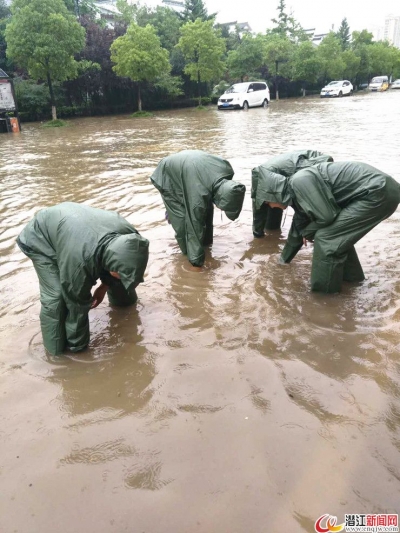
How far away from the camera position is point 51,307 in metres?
2.89

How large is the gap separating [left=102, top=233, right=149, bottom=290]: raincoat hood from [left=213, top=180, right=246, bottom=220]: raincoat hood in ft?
4.81

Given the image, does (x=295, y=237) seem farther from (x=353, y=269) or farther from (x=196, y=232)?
(x=196, y=232)

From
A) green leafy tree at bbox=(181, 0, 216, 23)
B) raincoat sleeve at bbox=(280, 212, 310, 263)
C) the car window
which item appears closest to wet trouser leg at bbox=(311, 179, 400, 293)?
raincoat sleeve at bbox=(280, 212, 310, 263)

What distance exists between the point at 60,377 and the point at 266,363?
1.38 meters

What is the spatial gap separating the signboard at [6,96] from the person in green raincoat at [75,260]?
1527 cm

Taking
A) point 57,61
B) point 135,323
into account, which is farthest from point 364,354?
point 57,61

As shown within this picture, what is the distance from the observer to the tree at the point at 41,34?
1664cm

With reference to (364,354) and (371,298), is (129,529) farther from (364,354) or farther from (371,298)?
(371,298)

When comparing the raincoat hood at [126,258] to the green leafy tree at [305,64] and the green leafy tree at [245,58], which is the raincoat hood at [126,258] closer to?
the green leafy tree at [245,58]

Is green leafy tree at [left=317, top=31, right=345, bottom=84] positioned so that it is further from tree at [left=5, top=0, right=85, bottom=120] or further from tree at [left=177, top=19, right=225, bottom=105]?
tree at [left=5, top=0, right=85, bottom=120]

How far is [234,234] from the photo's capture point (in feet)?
17.2

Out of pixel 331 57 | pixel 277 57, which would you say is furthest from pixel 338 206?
pixel 331 57

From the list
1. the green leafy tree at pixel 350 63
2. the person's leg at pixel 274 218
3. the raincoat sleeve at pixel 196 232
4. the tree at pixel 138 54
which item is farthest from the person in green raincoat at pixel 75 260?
the green leafy tree at pixel 350 63

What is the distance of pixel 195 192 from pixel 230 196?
0.37 meters
